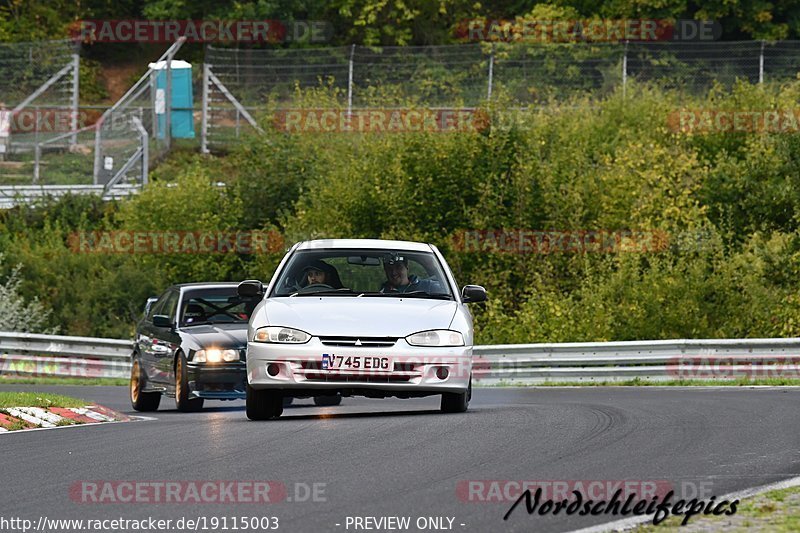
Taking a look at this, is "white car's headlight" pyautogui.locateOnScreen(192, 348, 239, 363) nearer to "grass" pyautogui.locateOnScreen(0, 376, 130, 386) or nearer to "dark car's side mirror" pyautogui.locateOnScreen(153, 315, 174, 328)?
"dark car's side mirror" pyautogui.locateOnScreen(153, 315, 174, 328)

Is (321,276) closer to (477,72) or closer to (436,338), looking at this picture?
(436,338)

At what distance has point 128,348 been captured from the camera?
103 feet

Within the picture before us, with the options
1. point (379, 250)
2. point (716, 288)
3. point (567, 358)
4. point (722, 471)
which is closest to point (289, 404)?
point (379, 250)

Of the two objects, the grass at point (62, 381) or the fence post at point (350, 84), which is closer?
the grass at point (62, 381)

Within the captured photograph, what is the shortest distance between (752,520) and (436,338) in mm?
5885

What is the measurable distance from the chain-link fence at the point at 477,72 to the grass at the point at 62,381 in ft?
42.3

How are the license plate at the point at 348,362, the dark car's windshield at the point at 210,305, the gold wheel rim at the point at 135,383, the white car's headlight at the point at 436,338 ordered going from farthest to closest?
the gold wheel rim at the point at 135,383
the dark car's windshield at the point at 210,305
the white car's headlight at the point at 436,338
the license plate at the point at 348,362

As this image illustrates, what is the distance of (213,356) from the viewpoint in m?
17.5

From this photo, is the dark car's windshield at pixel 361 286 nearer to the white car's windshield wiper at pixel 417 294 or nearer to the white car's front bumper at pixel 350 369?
the white car's windshield wiper at pixel 417 294

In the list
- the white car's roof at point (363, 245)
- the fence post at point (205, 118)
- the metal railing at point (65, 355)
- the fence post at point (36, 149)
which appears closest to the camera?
the white car's roof at point (363, 245)

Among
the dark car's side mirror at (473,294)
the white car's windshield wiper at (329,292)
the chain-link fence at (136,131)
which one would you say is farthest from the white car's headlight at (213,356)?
the chain-link fence at (136,131)

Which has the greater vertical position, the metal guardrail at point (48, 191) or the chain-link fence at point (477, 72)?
the chain-link fence at point (477, 72)

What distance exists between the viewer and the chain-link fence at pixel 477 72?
41625mm

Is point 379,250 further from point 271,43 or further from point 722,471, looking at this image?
point 271,43
